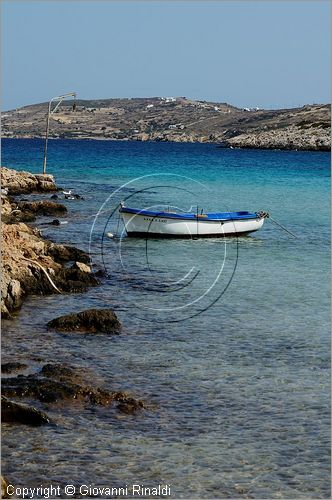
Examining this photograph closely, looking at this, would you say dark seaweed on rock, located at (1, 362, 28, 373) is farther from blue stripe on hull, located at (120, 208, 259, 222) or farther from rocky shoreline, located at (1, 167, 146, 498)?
blue stripe on hull, located at (120, 208, 259, 222)

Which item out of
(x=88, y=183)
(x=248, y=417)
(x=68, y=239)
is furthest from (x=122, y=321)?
(x=88, y=183)

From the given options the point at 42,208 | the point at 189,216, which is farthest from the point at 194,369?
the point at 42,208

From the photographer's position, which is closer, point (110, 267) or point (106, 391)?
point (106, 391)

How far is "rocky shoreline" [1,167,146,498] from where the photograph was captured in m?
11.9

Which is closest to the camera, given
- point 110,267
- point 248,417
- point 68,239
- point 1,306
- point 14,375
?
point 248,417

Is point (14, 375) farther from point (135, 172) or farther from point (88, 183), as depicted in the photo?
point (135, 172)

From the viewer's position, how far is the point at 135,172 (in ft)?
253

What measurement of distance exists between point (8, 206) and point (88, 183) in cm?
2696
